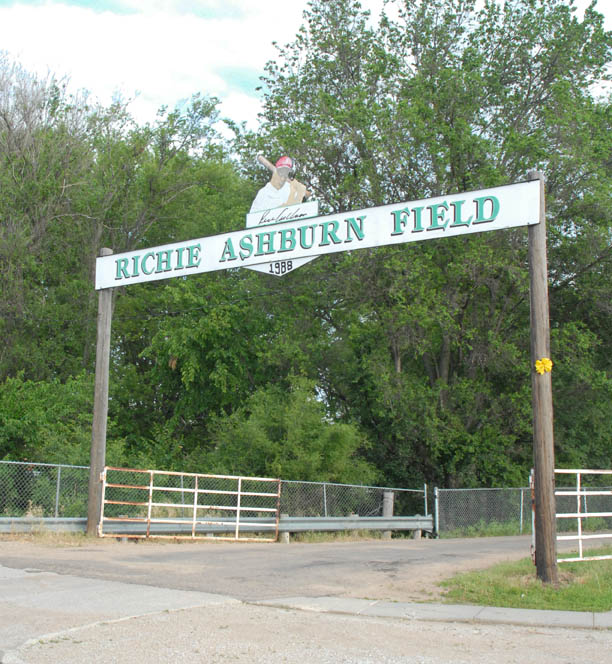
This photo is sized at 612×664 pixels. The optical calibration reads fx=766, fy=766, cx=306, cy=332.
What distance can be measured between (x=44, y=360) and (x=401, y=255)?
1593 centimetres

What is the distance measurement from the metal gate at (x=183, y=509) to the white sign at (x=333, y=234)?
4.01 m

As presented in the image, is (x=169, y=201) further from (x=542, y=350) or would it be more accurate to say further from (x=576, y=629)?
(x=576, y=629)

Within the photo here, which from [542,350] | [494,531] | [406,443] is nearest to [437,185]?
[406,443]

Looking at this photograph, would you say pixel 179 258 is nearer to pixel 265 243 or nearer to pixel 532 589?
pixel 265 243

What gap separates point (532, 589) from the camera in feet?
29.5

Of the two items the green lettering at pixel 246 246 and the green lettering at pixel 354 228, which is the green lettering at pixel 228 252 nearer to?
the green lettering at pixel 246 246

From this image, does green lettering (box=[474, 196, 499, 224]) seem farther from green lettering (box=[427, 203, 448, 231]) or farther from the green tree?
the green tree

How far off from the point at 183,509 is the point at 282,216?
791cm

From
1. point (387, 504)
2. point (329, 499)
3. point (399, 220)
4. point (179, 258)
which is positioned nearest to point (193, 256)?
point (179, 258)

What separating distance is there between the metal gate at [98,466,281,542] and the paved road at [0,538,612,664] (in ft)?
10.6

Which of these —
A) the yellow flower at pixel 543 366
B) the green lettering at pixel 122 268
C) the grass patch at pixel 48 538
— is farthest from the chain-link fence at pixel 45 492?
the yellow flower at pixel 543 366

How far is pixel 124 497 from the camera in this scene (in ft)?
63.7

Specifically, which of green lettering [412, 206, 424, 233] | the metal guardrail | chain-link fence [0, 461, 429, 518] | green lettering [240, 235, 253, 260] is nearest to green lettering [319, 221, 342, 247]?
green lettering [412, 206, 424, 233]

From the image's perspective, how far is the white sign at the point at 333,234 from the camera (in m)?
11.0
